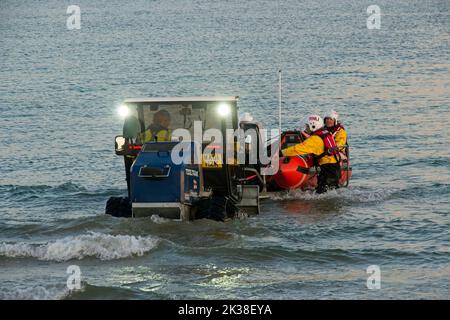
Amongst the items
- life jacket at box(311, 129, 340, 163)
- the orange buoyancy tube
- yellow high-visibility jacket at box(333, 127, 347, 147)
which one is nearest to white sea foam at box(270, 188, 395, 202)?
the orange buoyancy tube

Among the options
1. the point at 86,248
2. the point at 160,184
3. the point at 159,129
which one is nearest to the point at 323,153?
the point at 159,129

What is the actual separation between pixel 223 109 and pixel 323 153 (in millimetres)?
3633

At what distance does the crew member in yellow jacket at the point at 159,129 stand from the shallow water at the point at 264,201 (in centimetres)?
142

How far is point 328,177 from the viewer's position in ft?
66.5

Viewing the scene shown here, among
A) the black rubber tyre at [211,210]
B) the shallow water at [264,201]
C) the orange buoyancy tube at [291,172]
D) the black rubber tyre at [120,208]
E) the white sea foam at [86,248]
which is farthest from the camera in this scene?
the orange buoyancy tube at [291,172]

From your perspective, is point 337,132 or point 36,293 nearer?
point 36,293

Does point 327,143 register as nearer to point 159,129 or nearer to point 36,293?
point 159,129

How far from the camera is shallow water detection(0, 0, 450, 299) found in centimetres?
1467

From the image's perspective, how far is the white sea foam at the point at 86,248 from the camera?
15.6 meters

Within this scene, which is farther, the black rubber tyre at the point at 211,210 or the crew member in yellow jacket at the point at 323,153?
the crew member in yellow jacket at the point at 323,153

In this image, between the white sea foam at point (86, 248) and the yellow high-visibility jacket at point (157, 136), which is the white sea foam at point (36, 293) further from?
the yellow high-visibility jacket at point (157, 136)

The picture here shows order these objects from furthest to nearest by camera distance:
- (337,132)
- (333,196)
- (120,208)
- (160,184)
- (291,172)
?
1. (337,132)
2. (333,196)
3. (291,172)
4. (120,208)
5. (160,184)

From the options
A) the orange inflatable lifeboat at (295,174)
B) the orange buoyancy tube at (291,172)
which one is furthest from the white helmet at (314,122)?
the orange buoyancy tube at (291,172)

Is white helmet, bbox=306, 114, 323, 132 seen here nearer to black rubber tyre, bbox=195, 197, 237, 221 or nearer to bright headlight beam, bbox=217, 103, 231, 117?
bright headlight beam, bbox=217, 103, 231, 117
